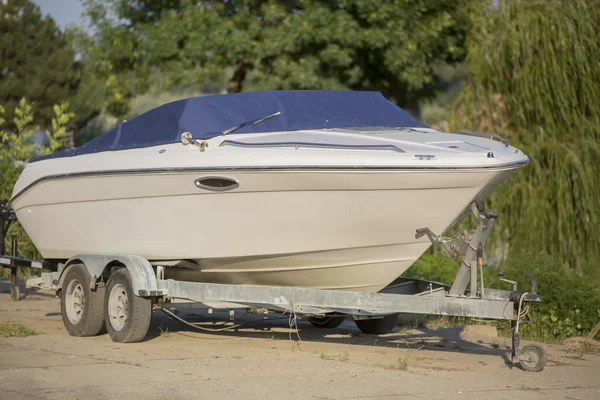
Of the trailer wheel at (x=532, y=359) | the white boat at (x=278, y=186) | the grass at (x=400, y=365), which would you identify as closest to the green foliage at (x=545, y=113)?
the white boat at (x=278, y=186)

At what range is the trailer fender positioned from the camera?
27.7ft

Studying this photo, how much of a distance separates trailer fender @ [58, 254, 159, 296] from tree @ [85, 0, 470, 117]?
13.4 metres

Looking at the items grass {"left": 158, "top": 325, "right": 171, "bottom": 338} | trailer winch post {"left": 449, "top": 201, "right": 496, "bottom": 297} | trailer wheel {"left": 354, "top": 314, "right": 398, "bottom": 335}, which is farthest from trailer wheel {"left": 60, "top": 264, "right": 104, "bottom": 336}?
trailer winch post {"left": 449, "top": 201, "right": 496, "bottom": 297}

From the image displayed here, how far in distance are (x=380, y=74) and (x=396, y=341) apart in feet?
54.7

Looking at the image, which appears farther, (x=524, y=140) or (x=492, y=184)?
(x=524, y=140)

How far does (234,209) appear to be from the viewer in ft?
26.7

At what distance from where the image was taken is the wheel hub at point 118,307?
29.1 feet

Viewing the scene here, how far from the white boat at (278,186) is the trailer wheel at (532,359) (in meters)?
1.21

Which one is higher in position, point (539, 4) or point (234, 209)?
point (539, 4)

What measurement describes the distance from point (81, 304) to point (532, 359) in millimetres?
4517

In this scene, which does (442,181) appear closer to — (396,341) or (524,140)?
(396,341)

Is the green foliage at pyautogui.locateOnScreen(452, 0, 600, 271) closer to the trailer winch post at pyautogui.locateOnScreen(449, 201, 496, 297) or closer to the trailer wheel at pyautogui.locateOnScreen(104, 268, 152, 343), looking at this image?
the trailer winch post at pyautogui.locateOnScreen(449, 201, 496, 297)

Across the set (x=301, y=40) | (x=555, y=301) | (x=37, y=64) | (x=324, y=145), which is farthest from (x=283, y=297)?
(x=37, y=64)

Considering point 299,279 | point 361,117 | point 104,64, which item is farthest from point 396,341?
point 104,64
